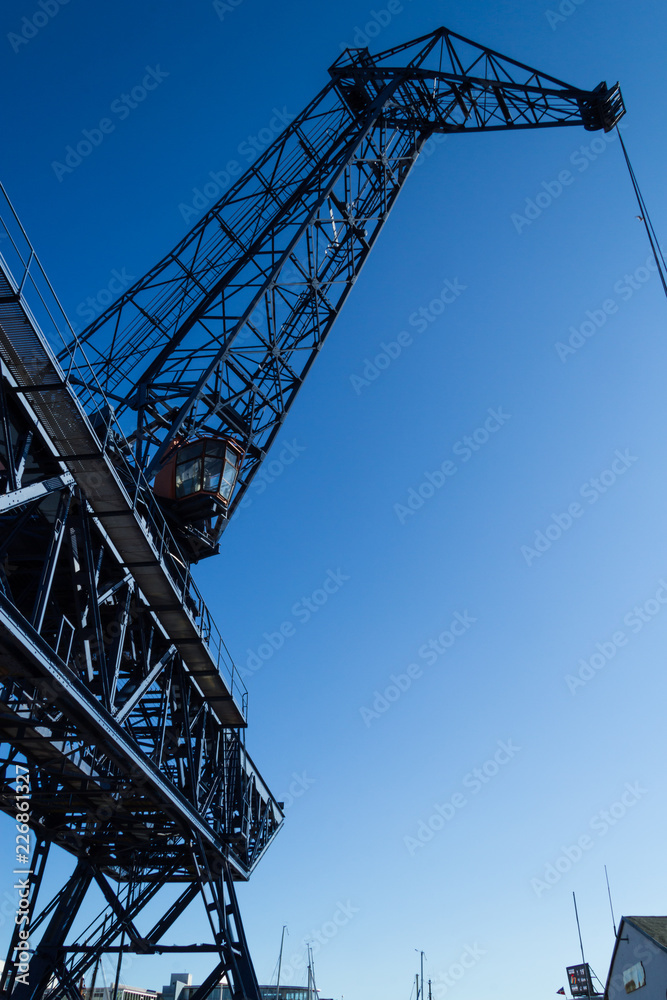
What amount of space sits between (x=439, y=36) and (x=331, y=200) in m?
8.00

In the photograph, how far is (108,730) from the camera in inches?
538

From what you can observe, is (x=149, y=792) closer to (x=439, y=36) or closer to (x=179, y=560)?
(x=179, y=560)

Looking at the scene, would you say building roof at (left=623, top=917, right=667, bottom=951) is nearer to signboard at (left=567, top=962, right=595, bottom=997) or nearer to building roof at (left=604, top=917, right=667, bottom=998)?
building roof at (left=604, top=917, right=667, bottom=998)

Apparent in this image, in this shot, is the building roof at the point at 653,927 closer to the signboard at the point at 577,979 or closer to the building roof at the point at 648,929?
the building roof at the point at 648,929

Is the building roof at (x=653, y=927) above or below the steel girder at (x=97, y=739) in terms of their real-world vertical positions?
below

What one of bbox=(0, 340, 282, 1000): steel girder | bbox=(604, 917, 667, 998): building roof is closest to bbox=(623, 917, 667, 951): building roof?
bbox=(604, 917, 667, 998): building roof

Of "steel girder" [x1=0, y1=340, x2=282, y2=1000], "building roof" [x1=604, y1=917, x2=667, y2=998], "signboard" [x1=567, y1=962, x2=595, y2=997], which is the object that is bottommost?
"signboard" [x1=567, y1=962, x2=595, y2=997]

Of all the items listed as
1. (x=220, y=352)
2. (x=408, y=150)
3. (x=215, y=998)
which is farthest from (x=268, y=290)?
(x=215, y=998)

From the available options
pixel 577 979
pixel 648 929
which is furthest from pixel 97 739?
pixel 577 979

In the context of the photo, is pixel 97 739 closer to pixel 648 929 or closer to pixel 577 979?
pixel 648 929

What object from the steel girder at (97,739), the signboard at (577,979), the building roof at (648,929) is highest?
the steel girder at (97,739)

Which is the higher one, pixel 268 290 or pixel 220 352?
pixel 268 290

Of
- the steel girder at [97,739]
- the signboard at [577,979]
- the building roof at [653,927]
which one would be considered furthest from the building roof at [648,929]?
the signboard at [577,979]

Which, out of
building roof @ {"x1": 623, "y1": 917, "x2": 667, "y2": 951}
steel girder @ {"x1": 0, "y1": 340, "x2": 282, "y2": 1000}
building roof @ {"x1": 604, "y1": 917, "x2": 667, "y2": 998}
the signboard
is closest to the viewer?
steel girder @ {"x1": 0, "y1": 340, "x2": 282, "y2": 1000}
